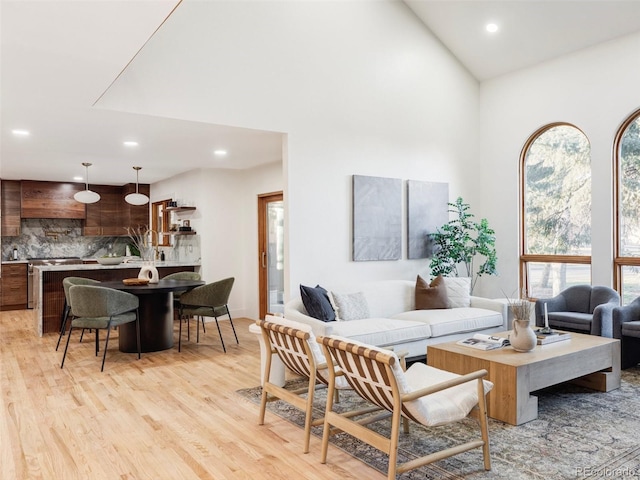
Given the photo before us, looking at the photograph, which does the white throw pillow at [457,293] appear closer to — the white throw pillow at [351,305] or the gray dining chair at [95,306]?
the white throw pillow at [351,305]

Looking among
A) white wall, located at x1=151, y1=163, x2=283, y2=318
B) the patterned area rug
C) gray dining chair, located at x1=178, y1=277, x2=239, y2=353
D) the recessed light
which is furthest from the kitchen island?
the recessed light

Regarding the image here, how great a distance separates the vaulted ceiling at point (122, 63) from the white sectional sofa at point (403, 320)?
81.3 inches

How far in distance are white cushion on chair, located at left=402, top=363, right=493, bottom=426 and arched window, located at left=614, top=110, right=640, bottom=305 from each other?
3784 millimetres

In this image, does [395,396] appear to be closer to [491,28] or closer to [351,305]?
[351,305]

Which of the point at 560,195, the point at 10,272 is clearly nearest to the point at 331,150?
the point at 560,195

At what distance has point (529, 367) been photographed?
349 centimetres

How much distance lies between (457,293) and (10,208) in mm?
8382

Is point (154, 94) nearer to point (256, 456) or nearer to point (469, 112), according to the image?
point (256, 456)

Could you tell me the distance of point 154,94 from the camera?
466 centimetres

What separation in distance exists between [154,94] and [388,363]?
3.51m

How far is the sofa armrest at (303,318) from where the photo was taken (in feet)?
14.5

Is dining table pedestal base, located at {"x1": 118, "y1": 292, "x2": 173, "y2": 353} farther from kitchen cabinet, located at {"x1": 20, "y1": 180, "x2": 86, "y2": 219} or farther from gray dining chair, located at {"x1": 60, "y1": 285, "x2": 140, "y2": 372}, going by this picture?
kitchen cabinet, located at {"x1": 20, "y1": 180, "x2": 86, "y2": 219}

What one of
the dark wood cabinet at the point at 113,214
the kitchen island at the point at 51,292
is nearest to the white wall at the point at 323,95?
the kitchen island at the point at 51,292

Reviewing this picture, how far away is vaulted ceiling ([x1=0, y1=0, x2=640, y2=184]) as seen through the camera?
267 centimetres
